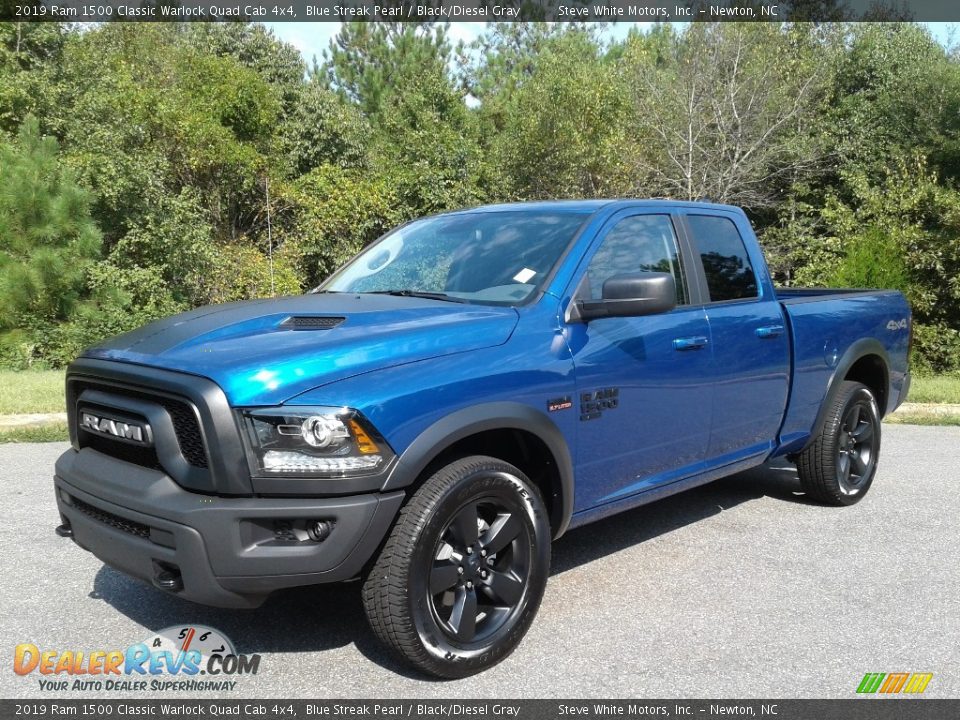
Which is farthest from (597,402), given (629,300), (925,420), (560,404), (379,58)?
(379,58)

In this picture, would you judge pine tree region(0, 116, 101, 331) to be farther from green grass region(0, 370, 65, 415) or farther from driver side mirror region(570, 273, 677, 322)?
driver side mirror region(570, 273, 677, 322)

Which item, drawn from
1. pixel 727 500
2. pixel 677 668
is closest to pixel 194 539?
pixel 677 668

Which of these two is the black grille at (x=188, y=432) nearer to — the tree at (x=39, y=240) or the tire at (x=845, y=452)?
the tire at (x=845, y=452)

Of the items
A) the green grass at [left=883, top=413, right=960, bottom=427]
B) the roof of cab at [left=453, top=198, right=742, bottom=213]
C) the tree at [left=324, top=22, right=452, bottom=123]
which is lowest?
the green grass at [left=883, top=413, right=960, bottom=427]

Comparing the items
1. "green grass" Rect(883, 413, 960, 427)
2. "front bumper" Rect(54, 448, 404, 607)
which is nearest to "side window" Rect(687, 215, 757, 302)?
"front bumper" Rect(54, 448, 404, 607)

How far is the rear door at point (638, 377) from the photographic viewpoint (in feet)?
13.2

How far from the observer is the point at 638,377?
166 inches

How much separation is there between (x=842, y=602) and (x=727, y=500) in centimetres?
195

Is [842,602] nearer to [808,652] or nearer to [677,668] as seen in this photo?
[808,652]

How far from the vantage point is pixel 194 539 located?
3.04m

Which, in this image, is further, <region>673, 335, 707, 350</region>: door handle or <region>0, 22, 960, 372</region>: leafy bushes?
<region>0, 22, 960, 372</region>: leafy bushes

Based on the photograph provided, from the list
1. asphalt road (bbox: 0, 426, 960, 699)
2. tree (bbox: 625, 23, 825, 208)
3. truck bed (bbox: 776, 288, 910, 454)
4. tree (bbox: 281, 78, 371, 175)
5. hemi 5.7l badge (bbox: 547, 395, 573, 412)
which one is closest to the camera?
asphalt road (bbox: 0, 426, 960, 699)

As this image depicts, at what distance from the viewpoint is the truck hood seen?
3125 mm

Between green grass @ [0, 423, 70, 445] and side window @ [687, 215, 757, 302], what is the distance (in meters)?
6.02
